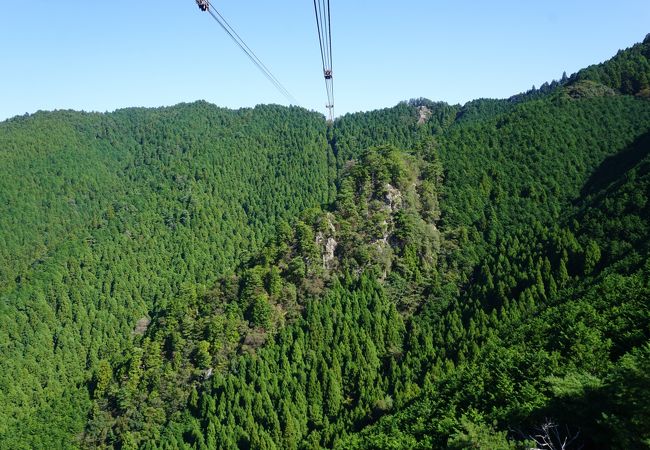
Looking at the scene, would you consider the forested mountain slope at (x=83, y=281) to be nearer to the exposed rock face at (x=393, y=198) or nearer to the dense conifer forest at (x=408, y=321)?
the dense conifer forest at (x=408, y=321)

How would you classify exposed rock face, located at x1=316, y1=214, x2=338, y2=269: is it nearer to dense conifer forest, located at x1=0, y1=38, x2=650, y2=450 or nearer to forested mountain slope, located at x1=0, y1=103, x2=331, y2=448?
dense conifer forest, located at x1=0, y1=38, x2=650, y2=450

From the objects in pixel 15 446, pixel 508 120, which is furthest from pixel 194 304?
pixel 508 120

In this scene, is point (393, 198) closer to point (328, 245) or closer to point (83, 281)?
point (328, 245)

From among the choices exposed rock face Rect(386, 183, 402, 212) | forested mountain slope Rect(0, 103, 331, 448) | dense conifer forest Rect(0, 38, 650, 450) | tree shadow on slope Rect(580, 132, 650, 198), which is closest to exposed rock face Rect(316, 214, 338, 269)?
dense conifer forest Rect(0, 38, 650, 450)

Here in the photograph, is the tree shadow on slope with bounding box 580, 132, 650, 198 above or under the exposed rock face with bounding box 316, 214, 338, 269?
above

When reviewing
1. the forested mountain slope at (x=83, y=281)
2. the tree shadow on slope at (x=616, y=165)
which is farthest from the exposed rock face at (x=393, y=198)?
the forested mountain slope at (x=83, y=281)

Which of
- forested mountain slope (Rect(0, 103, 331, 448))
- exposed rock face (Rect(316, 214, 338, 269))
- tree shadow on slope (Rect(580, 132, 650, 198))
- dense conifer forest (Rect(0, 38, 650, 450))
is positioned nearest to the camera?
dense conifer forest (Rect(0, 38, 650, 450))

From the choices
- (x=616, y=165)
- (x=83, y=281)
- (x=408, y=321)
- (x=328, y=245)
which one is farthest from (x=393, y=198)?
(x=83, y=281)

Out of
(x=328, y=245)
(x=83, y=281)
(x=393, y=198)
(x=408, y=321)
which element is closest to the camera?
(x=408, y=321)

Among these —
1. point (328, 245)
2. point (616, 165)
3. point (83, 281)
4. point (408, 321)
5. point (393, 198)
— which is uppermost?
point (616, 165)

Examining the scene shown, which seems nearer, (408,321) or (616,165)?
(408,321)

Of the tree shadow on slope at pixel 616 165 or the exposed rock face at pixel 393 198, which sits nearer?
the exposed rock face at pixel 393 198
